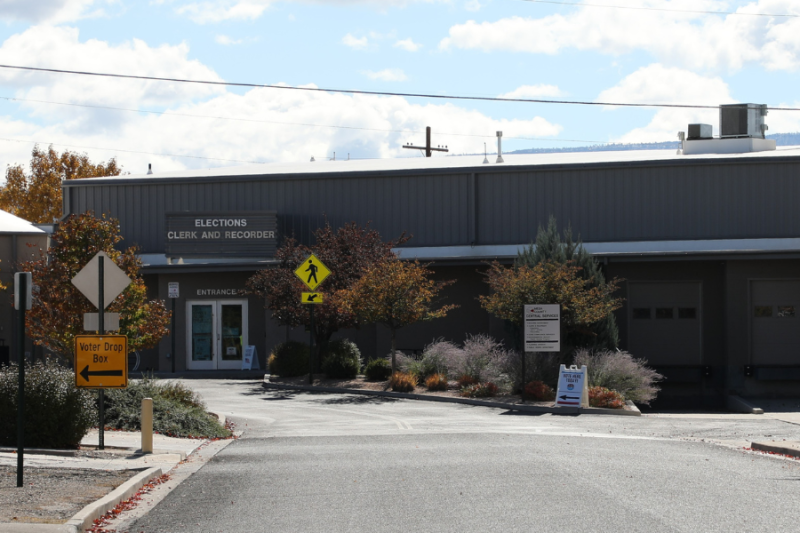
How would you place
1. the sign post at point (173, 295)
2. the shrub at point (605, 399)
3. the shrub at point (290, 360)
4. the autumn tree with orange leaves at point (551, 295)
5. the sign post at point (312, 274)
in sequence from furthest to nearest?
the sign post at point (173, 295), the shrub at point (290, 360), the sign post at point (312, 274), the autumn tree with orange leaves at point (551, 295), the shrub at point (605, 399)

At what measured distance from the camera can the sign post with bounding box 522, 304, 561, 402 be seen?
882 inches

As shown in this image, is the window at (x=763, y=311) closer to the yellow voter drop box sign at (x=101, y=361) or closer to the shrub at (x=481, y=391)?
the shrub at (x=481, y=391)

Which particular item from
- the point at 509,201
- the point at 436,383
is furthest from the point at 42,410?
the point at 509,201

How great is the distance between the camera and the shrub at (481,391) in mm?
23156

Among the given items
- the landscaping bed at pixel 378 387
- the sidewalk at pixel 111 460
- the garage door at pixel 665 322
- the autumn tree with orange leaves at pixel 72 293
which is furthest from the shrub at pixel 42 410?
the garage door at pixel 665 322

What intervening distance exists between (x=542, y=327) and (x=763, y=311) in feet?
33.9

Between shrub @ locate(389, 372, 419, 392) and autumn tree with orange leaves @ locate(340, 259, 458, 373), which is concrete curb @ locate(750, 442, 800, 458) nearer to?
shrub @ locate(389, 372, 419, 392)

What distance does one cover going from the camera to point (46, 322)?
1939 cm

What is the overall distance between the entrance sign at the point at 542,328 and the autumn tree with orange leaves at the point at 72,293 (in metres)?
9.15

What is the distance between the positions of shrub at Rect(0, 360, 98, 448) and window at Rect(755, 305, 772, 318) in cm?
Answer: 2234

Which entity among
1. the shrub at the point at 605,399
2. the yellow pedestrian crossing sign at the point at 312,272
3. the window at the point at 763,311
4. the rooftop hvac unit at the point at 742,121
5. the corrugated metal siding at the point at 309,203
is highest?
the rooftop hvac unit at the point at 742,121

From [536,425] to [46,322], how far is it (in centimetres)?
1063

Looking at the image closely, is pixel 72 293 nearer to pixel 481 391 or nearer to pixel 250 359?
pixel 481 391

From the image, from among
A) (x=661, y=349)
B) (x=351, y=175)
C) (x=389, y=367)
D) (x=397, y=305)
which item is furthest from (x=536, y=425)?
(x=351, y=175)
